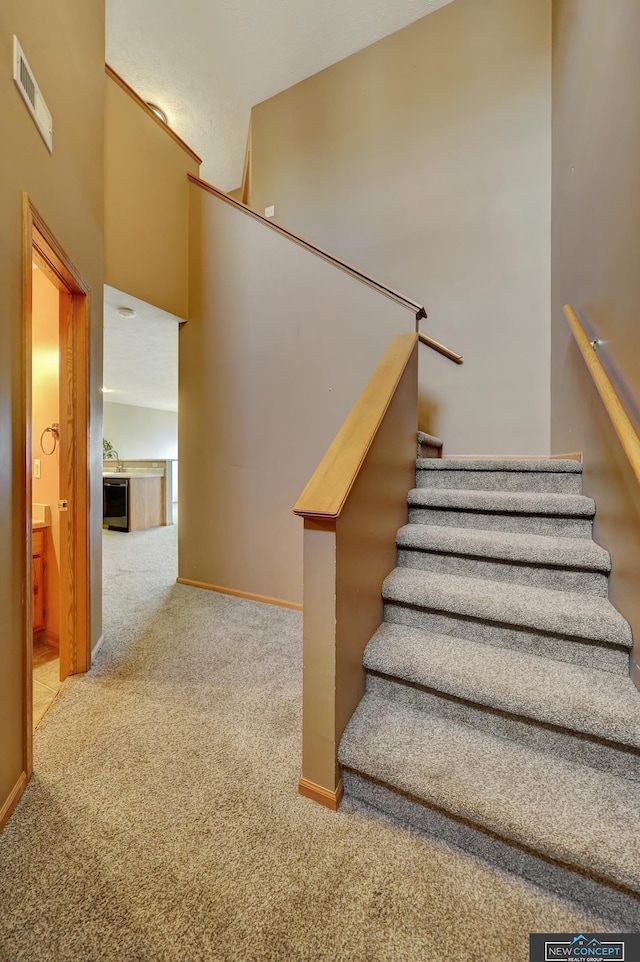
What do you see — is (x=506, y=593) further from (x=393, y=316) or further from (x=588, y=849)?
(x=393, y=316)

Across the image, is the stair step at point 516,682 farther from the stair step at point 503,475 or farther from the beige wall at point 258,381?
the beige wall at point 258,381

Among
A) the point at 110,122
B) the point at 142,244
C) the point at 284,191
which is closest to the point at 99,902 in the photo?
the point at 142,244

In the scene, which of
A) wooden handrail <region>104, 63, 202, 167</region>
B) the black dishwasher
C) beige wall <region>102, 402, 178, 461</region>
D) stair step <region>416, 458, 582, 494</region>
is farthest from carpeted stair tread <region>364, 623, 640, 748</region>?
beige wall <region>102, 402, 178, 461</region>

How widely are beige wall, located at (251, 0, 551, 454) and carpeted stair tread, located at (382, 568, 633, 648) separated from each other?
6.07 feet

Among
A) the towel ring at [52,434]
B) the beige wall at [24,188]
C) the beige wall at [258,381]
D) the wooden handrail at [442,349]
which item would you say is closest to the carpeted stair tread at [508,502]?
the beige wall at [258,381]

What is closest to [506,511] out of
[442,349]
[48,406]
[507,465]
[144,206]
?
[507,465]

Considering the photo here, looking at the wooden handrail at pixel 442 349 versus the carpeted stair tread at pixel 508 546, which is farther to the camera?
the wooden handrail at pixel 442 349

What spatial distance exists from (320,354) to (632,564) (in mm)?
2194

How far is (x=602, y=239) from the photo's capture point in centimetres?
175

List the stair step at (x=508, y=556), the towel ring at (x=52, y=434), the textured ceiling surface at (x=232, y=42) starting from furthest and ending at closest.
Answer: the textured ceiling surface at (x=232, y=42) → the towel ring at (x=52, y=434) → the stair step at (x=508, y=556)

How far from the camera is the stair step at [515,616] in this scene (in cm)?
132

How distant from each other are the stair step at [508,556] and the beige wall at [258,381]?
3.67ft

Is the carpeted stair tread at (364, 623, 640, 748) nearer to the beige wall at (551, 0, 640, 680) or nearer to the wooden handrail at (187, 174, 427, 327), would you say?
the beige wall at (551, 0, 640, 680)

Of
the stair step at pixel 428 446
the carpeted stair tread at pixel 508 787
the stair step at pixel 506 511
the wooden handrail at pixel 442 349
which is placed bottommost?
the carpeted stair tread at pixel 508 787
